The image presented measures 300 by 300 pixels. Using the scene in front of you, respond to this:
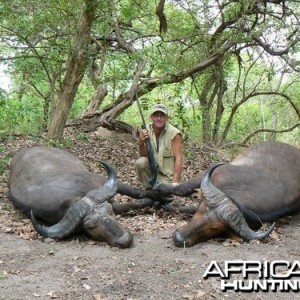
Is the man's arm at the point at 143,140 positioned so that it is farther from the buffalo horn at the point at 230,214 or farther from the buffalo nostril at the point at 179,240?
the buffalo nostril at the point at 179,240

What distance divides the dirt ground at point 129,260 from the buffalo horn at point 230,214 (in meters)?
0.12

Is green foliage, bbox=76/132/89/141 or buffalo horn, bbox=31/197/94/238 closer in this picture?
buffalo horn, bbox=31/197/94/238

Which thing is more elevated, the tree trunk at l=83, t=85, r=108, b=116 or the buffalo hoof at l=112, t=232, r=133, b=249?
the tree trunk at l=83, t=85, r=108, b=116

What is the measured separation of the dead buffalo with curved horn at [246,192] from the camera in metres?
5.35

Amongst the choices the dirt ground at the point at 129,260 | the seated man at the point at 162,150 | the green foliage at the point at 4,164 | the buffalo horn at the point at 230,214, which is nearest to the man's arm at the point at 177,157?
the seated man at the point at 162,150

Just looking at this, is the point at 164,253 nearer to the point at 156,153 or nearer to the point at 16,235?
the point at 16,235

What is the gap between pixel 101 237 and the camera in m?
5.43

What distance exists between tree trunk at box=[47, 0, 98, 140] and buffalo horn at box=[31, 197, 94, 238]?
13.0ft

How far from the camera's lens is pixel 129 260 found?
4.87 meters

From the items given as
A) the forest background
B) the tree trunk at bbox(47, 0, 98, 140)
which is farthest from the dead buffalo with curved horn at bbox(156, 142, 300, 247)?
the tree trunk at bbox(47, 0, 98, 140)

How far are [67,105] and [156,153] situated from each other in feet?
9.03

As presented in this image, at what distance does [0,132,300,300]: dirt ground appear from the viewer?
13.5 ft

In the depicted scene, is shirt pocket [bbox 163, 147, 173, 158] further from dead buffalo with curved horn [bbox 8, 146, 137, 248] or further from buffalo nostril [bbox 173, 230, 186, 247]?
buffalo nostril [bbox 173, 230, 186, 247]

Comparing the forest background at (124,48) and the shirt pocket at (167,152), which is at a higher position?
the forest background at (124,48)
